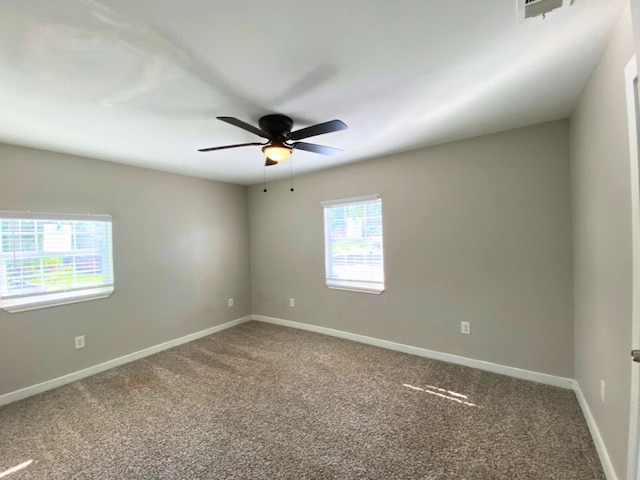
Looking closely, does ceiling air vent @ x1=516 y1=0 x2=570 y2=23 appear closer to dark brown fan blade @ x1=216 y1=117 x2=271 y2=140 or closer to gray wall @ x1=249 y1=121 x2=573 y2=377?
dark brown fan blade @ x1=216 y1=117 x2=271 y2=140

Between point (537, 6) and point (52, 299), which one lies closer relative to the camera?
point (537, 6)

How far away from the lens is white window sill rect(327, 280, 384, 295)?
144 inches

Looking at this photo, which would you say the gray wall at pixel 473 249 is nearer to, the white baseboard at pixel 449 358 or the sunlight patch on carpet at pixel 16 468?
the white baseboard at pixel 449 358

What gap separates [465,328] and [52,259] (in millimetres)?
4329

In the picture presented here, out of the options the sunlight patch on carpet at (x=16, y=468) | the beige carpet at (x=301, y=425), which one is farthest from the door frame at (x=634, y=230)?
the sunlight patch on carpet at (x=16, y=468)

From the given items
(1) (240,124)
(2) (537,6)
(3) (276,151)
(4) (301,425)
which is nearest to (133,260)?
(3) (276,151)

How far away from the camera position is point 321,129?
2006mm

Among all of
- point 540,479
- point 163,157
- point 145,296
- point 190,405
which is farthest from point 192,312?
point 540,479

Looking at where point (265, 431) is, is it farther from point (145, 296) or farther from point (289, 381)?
point (145, 296)

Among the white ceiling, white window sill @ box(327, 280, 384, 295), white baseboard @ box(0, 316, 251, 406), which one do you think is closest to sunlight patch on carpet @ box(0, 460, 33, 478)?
white baseboard @ box(0, 316, 251, 406)

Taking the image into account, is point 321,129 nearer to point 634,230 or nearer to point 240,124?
point 240,124

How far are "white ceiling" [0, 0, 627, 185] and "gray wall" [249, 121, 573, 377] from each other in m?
0.45

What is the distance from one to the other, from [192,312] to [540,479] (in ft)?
13.0

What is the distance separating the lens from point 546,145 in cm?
254
